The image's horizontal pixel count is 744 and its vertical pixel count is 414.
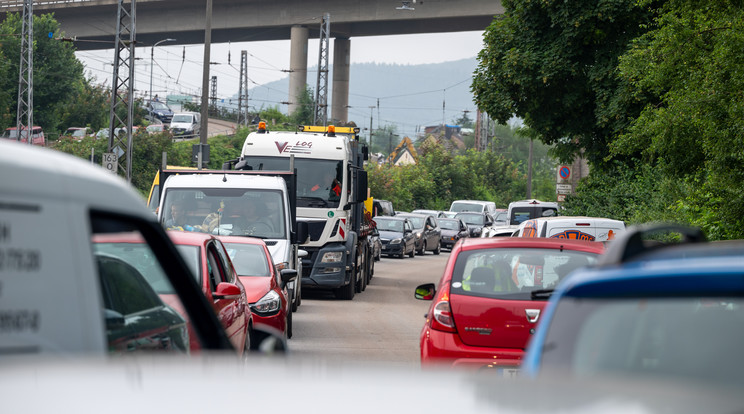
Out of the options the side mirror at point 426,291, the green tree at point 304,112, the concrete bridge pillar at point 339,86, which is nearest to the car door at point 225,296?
the side mirror at point 426,291

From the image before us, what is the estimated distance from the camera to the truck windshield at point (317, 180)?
20.0 m

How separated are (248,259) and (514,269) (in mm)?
4966

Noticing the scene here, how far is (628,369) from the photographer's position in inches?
126

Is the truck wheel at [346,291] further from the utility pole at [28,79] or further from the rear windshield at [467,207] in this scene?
the rear windshield at [467,207]

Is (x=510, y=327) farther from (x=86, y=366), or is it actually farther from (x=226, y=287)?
(x=86, y=366)

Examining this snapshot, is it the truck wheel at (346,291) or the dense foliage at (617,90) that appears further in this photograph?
the truck wheel at (346,291)

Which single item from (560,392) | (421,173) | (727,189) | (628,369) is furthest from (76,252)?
(421,173)

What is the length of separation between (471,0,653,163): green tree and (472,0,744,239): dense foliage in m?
0.03

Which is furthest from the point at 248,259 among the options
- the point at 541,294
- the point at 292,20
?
the point at 292,20

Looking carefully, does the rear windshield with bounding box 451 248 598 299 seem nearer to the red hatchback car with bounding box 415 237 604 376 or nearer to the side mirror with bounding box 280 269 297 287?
the red hatchback car with bounding box 415 237 604 376

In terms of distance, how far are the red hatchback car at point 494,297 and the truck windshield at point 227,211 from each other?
22.8 ft

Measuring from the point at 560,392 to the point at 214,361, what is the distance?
38.7 inches

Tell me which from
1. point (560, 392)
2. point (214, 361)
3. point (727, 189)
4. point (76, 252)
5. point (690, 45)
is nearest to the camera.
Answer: point (560, 392)

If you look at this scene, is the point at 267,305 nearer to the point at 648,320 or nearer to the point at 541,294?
the point at 541,294
